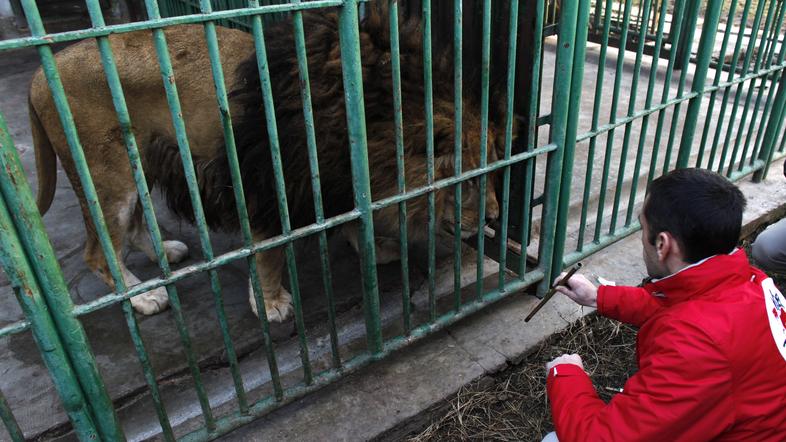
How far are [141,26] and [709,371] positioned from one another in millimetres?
1525

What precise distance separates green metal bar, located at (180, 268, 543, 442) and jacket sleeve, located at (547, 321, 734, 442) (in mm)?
1066

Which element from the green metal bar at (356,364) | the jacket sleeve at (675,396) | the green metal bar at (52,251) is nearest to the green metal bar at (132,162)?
the green metal bar at (52,251)

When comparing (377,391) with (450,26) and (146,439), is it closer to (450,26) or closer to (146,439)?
(146,439)

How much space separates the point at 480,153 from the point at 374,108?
0.45 meters

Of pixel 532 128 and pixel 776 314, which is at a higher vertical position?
pixel 532 128

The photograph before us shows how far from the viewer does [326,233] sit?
2438 millimetres

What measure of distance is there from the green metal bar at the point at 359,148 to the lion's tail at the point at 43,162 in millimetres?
1456

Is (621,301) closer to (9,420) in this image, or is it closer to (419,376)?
(419,376)

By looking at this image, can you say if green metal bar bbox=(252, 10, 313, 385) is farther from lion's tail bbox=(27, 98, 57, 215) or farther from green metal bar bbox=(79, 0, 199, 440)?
lion's tail bbox=(27, 98, 57, 215)

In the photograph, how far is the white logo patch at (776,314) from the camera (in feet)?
5.08

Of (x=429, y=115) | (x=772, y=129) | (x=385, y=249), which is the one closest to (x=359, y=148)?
(x=429, y=115)

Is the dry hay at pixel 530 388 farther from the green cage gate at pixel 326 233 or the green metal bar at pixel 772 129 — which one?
the green metal bar at pixel 772 129

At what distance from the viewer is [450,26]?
2.65 meters

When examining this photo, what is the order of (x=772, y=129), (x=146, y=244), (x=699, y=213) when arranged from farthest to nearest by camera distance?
(x=772, y=129), (x=146, y=244), (x=699, y=213)
